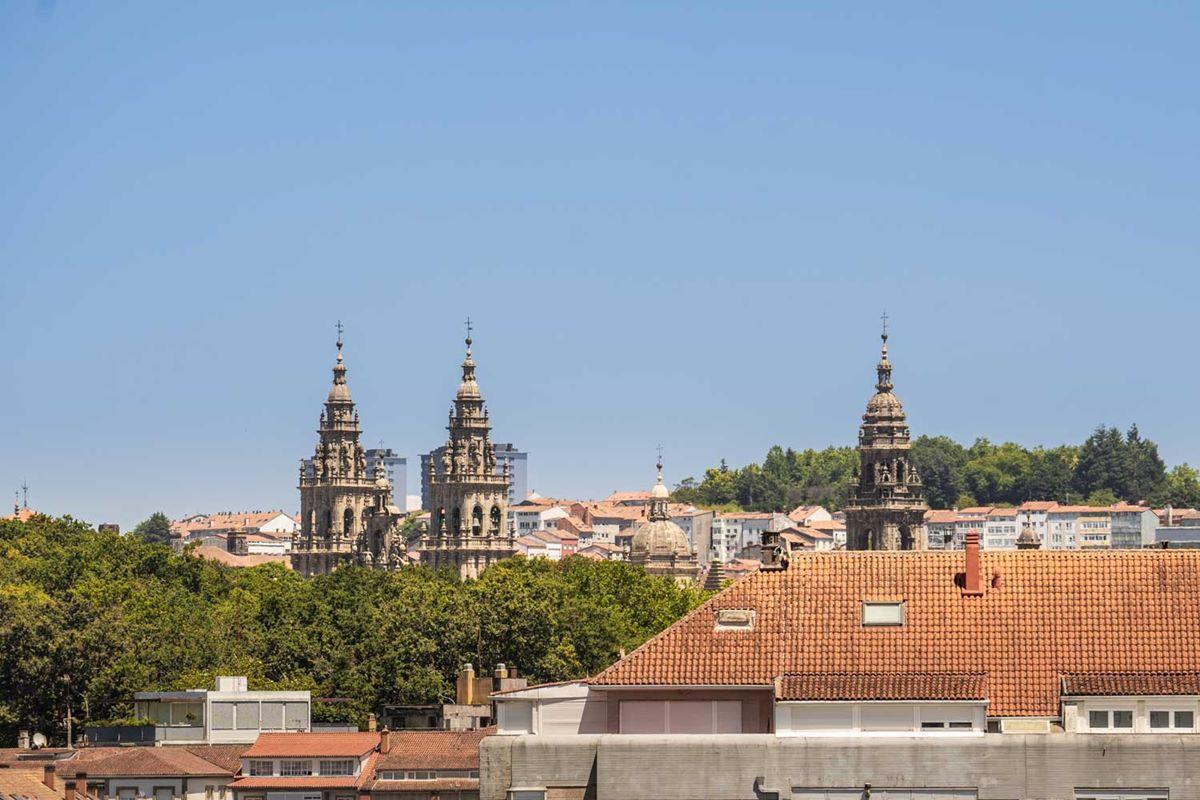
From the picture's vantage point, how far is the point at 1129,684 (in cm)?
4362

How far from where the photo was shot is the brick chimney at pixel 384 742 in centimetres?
6819

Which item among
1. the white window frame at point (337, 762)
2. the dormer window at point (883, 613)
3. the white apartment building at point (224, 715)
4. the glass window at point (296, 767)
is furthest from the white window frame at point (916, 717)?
the white apartment building at point (224, 715)

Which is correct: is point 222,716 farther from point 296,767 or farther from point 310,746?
point 296,767

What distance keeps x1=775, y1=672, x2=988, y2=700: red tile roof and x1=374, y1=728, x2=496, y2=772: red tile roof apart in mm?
21319

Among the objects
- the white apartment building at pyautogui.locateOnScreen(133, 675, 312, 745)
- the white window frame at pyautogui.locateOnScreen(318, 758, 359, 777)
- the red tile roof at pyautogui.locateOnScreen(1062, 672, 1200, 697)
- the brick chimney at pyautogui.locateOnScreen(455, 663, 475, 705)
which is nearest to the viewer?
the red tile roof at pyautogui.locateOnScreen(1062, 672, 1200, 697)

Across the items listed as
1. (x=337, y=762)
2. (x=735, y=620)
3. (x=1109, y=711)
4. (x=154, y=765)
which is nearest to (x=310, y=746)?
(x=337, y=762)

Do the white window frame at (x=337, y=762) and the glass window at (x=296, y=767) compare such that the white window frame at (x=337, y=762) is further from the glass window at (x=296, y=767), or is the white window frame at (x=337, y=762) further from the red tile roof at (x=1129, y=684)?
the red tile roof at (x=1129, y=684)

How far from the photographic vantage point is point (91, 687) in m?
105

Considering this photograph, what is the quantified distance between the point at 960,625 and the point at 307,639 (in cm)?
7393

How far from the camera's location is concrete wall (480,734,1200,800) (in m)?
43.0

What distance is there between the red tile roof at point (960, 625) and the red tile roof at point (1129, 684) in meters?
0.19

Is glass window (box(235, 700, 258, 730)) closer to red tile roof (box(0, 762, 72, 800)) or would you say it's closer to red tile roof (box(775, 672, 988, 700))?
red tile roof (box(0, 762, 72, 800))

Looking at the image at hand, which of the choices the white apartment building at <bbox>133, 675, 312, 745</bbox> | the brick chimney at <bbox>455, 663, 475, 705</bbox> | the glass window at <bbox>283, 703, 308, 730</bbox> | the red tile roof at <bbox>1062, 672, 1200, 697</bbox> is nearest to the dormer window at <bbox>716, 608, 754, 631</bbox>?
the red tile roof at <bbox>1062, 672, 1200, 697</bbox>

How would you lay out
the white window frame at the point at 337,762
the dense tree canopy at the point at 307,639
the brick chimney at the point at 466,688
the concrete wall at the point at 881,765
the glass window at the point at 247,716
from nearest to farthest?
the concrete wall at the point at 881,765, the white window frame at the point at 337,762, the glass window at the point at 247,716, the brick chimney at the point at 466,688, the dense tree canopy at the point at 307,639
